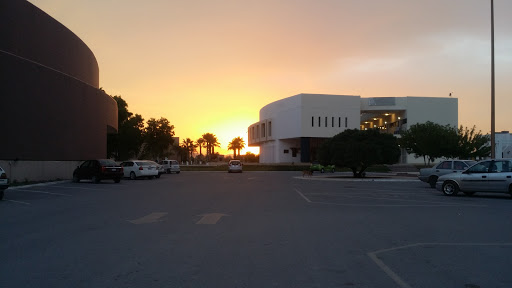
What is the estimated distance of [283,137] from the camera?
3851 inches

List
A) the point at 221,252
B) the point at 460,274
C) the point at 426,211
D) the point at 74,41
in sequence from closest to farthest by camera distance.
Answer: the point at 460,274, the point at 221,252, the point at 426,211, the point at 74,41

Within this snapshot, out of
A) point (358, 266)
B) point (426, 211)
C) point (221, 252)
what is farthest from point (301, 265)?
point (426, 211)

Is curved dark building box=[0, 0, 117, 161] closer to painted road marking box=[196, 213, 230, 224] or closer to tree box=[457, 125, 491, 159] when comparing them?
painted road marking box=[196, 213, 230, 224]

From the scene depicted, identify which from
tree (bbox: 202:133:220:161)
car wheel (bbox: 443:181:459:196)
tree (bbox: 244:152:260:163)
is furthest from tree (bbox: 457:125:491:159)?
tree (bbox: 244:152:260:163)

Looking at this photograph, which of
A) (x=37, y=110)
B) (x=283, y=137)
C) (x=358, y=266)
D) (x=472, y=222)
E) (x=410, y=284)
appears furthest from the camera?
(x=283, y=137)

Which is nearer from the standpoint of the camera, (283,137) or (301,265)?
(301,265)

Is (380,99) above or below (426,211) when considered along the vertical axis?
above

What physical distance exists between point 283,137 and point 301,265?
9065 centimetres

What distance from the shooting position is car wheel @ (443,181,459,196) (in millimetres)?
21125

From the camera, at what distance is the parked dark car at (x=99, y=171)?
32.7 meters

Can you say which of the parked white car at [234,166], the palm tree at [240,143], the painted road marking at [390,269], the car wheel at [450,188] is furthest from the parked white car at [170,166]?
the palm tree at [240,143]

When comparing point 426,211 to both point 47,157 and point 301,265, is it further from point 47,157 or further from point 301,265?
point 47,157

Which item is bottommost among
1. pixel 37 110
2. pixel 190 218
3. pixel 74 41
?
pixel 190 218

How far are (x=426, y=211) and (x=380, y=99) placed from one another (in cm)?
7791
